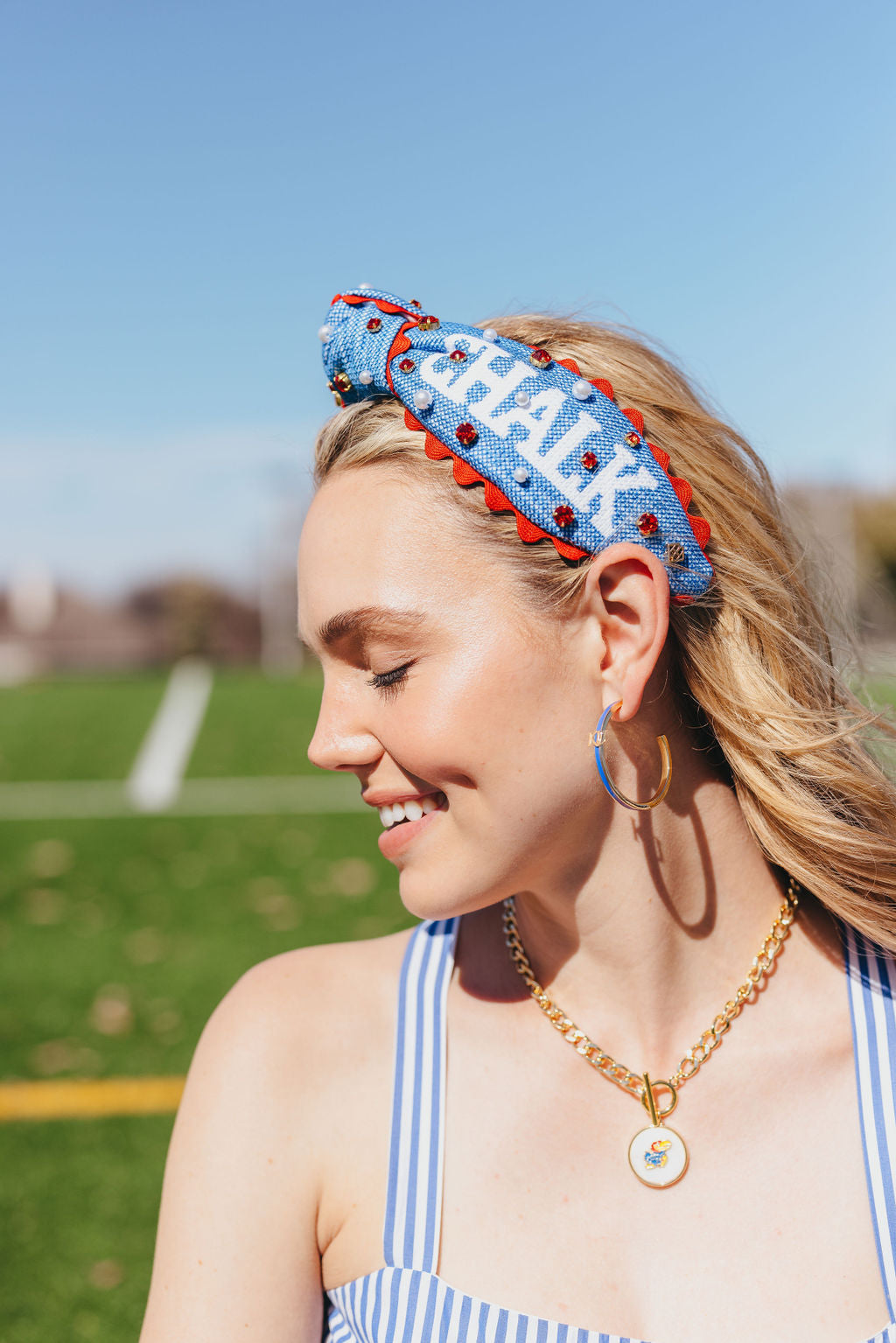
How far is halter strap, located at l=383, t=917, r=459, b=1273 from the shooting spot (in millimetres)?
1534

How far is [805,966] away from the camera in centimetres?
178

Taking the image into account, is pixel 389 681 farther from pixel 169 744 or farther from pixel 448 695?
pixel 169 744

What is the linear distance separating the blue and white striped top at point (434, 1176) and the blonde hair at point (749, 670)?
14 centimetres

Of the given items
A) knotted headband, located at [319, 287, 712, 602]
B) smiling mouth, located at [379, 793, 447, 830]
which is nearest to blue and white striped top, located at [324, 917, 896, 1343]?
smiling mouth, located at [379, 793, 447, 830]

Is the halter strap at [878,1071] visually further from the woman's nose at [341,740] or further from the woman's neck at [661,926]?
the woman's nose at [341,740]

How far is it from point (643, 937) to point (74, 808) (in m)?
8.34

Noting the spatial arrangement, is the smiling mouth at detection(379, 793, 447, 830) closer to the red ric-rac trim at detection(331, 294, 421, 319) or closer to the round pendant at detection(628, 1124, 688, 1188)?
the round pendant at detection(628, 1124, 688, 1188)

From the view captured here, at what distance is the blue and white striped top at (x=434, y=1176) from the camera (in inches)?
57.6

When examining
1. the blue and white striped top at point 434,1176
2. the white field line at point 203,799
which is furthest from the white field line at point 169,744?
the blue and white striped top at point 434,1176

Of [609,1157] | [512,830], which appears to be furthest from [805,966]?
[512,830]

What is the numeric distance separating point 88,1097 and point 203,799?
5.06 meters

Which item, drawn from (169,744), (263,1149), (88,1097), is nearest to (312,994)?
(263,1149)

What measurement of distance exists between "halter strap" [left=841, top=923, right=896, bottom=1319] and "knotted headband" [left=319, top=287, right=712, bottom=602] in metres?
0.65

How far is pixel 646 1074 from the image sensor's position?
169cm
